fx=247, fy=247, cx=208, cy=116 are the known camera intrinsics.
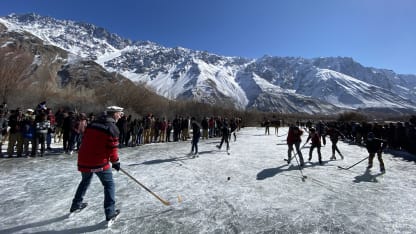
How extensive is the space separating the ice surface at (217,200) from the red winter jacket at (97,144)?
1.23 m

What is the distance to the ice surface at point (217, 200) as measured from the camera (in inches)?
196

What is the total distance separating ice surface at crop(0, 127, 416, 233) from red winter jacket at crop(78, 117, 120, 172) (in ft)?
4.03

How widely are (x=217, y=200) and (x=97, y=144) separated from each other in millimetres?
3303

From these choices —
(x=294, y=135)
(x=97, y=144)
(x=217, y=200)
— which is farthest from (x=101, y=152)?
(x=294, y=135)

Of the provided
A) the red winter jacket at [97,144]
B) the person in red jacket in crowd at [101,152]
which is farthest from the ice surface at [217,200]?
the red winter jacket at [97,144]

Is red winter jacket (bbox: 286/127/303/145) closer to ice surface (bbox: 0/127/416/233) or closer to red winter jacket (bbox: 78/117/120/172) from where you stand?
ice surface (bbox: 0/127/416/233)

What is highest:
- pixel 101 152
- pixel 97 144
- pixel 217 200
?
pixel 97 144

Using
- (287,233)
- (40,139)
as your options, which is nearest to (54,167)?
(40,139)

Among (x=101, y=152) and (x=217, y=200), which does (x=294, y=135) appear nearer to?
(x=217, y=200)

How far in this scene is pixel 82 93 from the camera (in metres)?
37.5

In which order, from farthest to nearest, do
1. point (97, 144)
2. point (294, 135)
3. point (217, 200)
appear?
1. point (294, 135)
2. point (217, 200)
3. point (97, 144)

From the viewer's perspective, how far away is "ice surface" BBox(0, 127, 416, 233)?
4984 millimetres

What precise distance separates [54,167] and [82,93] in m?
31.5

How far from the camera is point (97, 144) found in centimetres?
465
